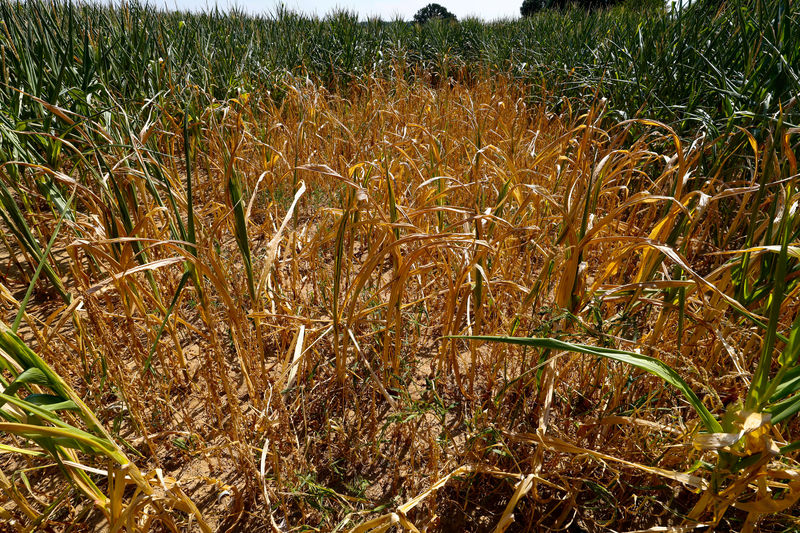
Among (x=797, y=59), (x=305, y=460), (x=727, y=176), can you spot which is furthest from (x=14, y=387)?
(x=797, y=59)

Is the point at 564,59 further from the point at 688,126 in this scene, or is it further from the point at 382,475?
the point at 382,475

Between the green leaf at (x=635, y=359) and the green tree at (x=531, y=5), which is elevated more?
the green tree at (x=531, y=5)

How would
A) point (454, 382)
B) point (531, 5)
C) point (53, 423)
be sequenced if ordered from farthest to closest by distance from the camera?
point (531, 5), point (454, 382), point (53, 423)

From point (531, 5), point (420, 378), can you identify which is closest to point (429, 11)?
point (531, 5)

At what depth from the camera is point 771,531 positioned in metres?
0.81

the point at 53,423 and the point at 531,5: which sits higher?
the point at 531,5

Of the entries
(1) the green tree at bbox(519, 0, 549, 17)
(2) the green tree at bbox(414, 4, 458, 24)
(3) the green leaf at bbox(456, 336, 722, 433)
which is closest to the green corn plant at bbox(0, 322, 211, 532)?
(3) the green leaf at bbox(456, 336, 722, 433)

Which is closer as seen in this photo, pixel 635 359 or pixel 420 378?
pixel 635 359

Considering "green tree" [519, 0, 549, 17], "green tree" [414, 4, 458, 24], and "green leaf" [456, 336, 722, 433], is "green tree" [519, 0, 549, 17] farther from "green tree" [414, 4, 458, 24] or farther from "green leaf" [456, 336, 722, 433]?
"green leaf" [456, 336, 722, 433]

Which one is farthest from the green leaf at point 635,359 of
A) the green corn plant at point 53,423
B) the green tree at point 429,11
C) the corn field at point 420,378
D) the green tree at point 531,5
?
the green tree at point 429,11

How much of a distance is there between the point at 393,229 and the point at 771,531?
0.95 meters

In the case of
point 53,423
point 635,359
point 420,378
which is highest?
point 635,359

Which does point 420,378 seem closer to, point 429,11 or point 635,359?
point 635,359

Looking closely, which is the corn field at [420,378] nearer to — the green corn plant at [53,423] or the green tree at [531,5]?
the green corn plant at [53,423]
